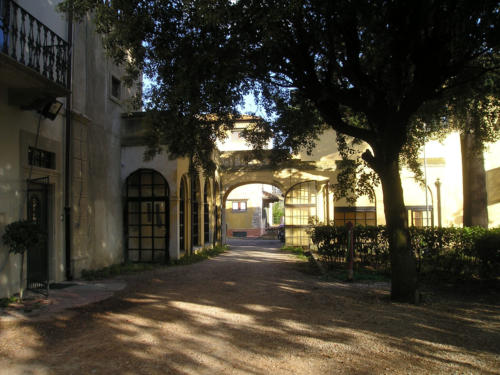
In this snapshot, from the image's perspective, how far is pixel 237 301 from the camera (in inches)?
273

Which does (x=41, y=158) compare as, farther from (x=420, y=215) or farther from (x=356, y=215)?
(x=420, y=215)

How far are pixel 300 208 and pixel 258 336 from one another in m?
13.4

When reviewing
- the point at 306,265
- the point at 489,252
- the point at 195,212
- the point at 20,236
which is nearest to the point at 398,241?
the point at 489,252

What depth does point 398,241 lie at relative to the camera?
23.0ft

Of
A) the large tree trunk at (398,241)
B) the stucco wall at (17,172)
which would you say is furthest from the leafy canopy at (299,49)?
the stucco wall at (17,172)

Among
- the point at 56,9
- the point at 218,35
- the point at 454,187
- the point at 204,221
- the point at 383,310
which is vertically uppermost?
the point at 56,9

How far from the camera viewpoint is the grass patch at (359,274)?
9.45 metres

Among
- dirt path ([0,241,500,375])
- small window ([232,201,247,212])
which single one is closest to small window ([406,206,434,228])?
dirt path ([0,241,500,375])

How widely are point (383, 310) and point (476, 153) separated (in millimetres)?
6390

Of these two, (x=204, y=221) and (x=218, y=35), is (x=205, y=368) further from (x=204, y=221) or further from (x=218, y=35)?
(x=204, y=221)

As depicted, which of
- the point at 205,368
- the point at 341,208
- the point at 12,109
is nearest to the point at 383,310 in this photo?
the point at 205,368

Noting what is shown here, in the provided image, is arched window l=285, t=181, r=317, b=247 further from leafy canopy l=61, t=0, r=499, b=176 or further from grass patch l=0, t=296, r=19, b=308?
grass patch l=0, t=296, r=19, b=308

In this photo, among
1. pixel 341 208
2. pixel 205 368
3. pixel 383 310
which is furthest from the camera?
pixel 341 208

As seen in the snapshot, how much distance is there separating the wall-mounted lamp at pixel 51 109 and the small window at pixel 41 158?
694mm
